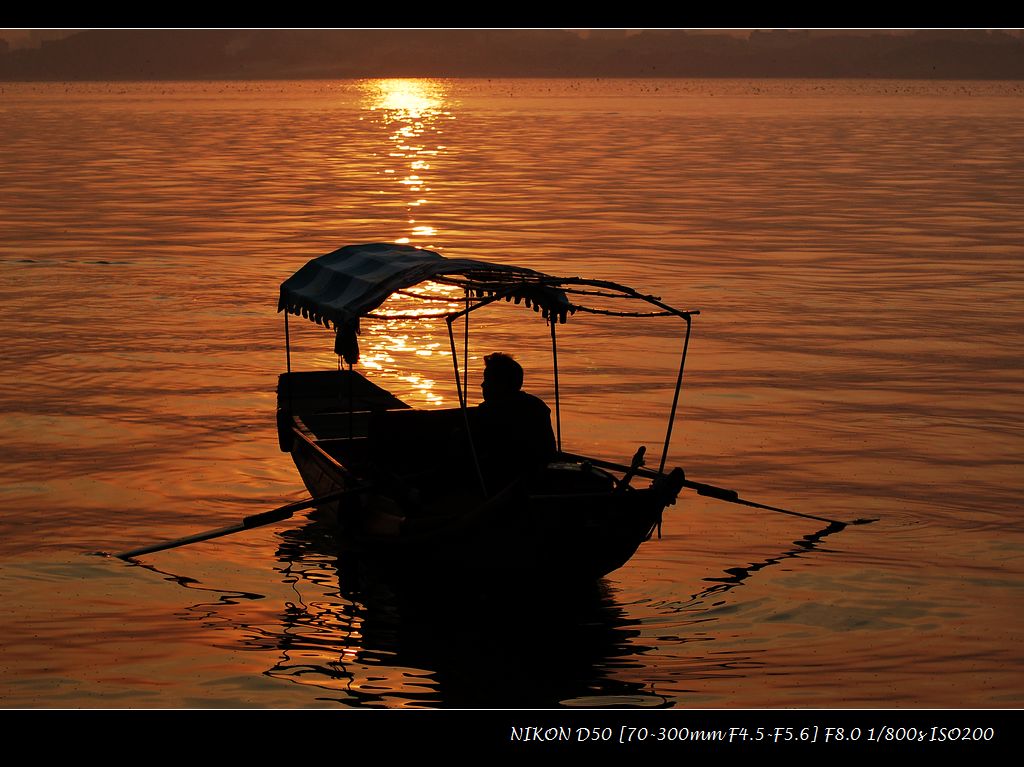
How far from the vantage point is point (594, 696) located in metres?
9.88

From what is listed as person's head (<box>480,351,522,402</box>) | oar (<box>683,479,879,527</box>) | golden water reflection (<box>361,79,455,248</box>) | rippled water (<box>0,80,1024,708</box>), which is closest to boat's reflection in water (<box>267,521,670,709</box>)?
rippled water (<box>0,80,1024,708</box>)

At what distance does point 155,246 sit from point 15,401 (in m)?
15.9

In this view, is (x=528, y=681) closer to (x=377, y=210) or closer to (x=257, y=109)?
(x=377, y=210)

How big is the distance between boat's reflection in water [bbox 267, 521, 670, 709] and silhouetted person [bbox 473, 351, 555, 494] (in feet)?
3.35

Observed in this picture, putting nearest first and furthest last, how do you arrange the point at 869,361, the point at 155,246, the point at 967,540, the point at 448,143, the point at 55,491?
the point at 967,540 → the point at 55,491 → the point at 869,361 → the point at 155,246 → the point at 448,143

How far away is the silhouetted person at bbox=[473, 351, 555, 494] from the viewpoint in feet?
37.6

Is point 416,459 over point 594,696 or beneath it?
over

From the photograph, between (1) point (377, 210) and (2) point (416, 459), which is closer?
(2) point (416, 459)

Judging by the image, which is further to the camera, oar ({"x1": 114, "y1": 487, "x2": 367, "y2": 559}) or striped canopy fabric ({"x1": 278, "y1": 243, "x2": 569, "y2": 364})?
striped canopy fabric ({"x1": 278, "y1": 243, "x2": 569, "y2": 364})

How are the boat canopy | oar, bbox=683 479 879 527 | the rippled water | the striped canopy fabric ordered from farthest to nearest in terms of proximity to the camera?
oar, bbox=683 479 879 527 < the striped canopy fabric < the boat canopy < the rippled water

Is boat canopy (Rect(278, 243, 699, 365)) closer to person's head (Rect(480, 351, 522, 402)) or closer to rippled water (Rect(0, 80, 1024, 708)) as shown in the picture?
person's head (Rect(480, 351, 522, 402))

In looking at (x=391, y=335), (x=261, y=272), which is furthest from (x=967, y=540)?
(x=261, y=272)

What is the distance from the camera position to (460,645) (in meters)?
10.7

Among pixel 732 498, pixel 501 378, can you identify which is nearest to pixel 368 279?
pixel 501 378
